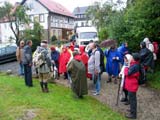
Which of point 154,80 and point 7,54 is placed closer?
point 154,80

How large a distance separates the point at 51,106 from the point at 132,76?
2.56 m

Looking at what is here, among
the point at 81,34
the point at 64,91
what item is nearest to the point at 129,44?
the point at 64,91

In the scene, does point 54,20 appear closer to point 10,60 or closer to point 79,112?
point 10,60

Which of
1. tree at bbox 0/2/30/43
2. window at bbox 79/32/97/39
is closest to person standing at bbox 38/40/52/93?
window at bbox 79/32/97/39

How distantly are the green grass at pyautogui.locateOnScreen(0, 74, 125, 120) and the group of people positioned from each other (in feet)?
1.71

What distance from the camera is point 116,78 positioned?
14602mm

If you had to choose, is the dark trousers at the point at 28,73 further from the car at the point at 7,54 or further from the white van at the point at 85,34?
the white van at the point at 85,34

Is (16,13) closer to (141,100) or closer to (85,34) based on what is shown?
(85,34)

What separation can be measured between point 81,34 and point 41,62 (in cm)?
1985

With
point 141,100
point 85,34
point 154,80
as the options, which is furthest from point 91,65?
point 85,34

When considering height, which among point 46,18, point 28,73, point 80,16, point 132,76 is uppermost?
point 80,16

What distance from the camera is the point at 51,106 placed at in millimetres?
9664

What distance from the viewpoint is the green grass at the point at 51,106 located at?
29.2ft

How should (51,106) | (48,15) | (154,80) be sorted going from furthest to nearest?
(48,15) < (154,80) < (51,106)
